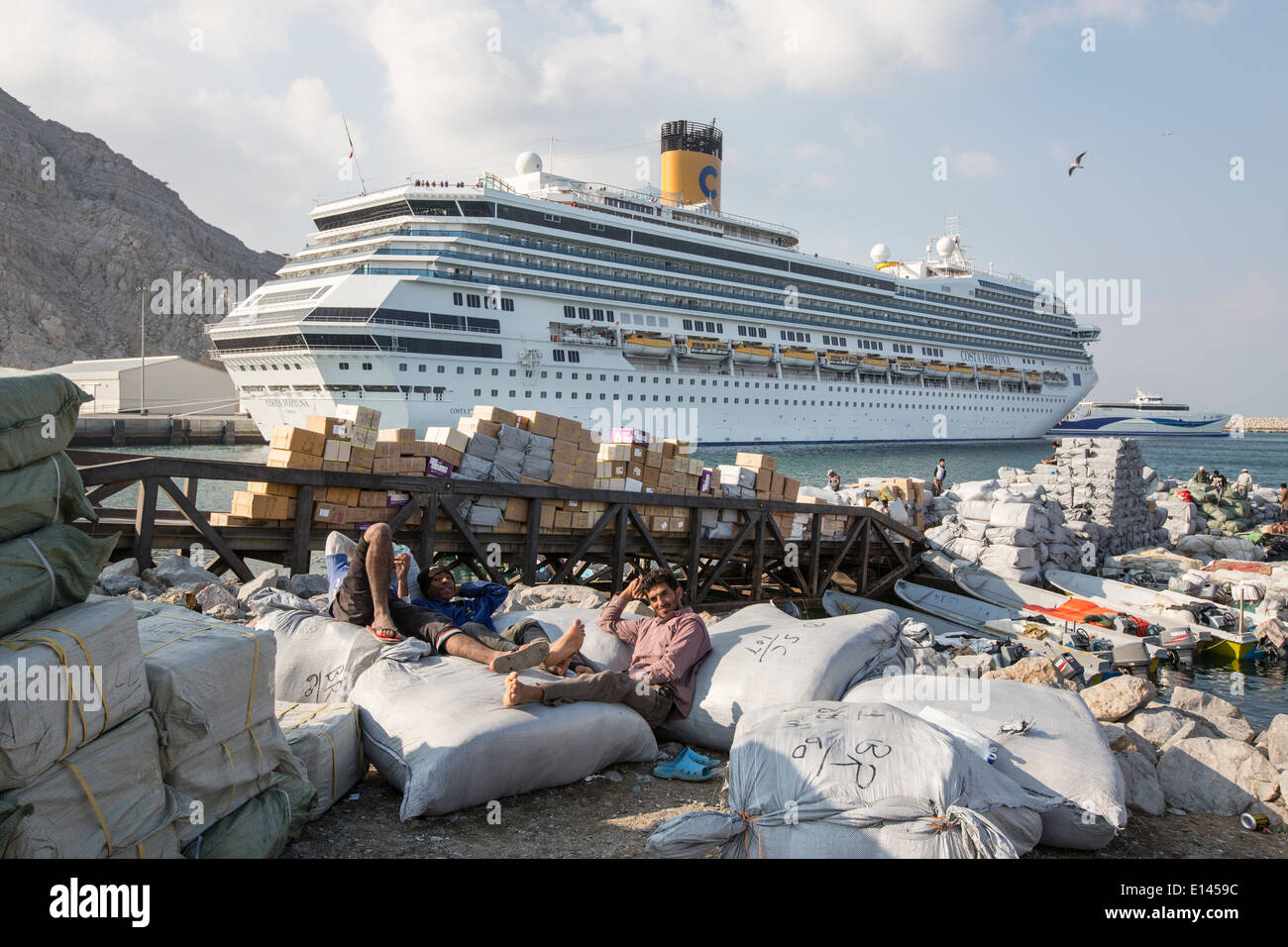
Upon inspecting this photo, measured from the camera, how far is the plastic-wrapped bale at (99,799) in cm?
227

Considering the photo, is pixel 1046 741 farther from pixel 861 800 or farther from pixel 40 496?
pixel 40 496

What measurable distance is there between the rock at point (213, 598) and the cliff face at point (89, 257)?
58.3 metres

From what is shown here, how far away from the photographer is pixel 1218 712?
19.6 ft

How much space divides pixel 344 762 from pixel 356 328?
93.6 feet

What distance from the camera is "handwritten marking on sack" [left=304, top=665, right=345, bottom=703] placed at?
4.19 meters

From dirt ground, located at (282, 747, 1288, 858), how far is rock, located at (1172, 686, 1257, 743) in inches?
68.9

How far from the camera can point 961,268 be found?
56688mm

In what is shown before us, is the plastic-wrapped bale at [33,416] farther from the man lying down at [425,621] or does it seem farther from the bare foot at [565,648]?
the bare foot at [565,648]

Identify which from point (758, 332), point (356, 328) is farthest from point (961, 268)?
point (356, 328)

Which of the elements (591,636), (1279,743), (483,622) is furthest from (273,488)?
(1279,743)

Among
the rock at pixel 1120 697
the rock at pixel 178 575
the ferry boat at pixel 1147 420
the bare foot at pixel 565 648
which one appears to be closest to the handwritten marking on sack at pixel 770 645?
the bare foot at pixel 565 648

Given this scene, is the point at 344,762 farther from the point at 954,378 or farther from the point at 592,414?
the point at 954,378

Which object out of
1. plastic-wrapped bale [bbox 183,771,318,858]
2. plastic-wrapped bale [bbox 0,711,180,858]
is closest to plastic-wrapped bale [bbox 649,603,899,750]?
plastic-wrapped bale [bbox 183,771,318,858]

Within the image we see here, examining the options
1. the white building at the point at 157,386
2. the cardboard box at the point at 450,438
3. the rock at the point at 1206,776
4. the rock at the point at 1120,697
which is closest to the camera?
the rock at the point at 1206,776
